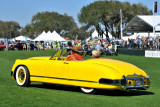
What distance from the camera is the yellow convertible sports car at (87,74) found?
7.91 metres

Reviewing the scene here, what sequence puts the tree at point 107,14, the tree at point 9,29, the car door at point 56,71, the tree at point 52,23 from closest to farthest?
the car door at point 56,71 < the tree at point 107,14 < the tree at point 52,23 < the tree at point 9,29

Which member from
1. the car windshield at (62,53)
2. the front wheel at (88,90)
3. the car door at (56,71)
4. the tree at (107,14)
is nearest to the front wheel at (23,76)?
the car door at (56,71)

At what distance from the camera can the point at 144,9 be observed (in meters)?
84.7

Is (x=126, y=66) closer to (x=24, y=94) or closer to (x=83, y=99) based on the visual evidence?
(x=83, y=99)

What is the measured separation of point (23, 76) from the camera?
9477 millimetres

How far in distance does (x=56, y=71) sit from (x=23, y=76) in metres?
1.22

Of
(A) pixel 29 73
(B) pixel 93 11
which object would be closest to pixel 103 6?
(B) pixel 93 11

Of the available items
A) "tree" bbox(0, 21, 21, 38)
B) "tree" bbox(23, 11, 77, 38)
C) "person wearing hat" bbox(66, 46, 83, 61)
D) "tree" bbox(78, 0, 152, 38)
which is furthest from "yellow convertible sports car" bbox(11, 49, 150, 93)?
"tree" bbox(0, 21, 21, 38)

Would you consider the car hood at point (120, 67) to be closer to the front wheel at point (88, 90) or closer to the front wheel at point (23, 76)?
the front wheel at point (88, 90)

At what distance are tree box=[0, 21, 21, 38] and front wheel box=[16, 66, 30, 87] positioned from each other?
5597 inches

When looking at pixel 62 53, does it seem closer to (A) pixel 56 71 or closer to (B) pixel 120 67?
(A) pixel 56 71

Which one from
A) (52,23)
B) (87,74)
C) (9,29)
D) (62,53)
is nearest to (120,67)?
(87,74)

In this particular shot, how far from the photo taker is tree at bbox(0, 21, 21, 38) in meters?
149

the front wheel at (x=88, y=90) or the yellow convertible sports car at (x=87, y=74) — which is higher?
the yellow convertible sports car at (x=87, y=74)
